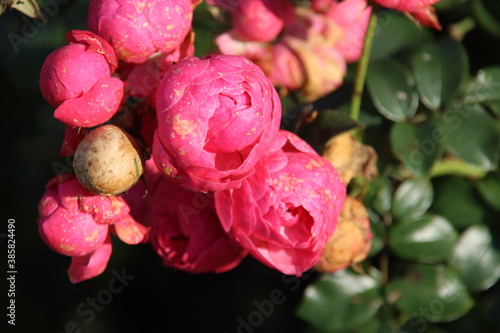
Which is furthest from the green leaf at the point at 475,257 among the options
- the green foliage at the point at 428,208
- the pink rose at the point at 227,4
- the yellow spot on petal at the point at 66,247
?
the yellow spot on petal at the point at 66,247

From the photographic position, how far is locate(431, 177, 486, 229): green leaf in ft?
4.00

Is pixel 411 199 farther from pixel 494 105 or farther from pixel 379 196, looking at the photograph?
pixel 494 105

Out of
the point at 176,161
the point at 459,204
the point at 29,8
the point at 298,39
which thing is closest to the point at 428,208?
the point at 459,204

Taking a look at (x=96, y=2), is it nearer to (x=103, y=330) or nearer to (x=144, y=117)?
(x=144, y=117)

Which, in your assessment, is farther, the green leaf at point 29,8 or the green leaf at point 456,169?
the green leaf at point 456,169

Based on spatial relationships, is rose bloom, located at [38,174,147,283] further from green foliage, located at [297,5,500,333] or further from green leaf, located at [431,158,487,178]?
green leaf, located at [431,158,487,178]

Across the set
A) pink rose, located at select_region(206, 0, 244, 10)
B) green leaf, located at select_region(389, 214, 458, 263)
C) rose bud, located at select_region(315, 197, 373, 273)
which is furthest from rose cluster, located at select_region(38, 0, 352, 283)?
green leaf, located at select_region(389, 214, 458, 263)

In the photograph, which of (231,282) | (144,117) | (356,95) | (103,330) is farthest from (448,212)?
(103,330)

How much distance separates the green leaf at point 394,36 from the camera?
1.28 m

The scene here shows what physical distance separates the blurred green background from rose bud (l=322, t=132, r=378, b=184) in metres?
0.05

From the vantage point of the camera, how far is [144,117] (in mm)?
831

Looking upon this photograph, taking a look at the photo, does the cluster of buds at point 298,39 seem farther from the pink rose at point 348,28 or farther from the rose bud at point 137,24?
the rose bud at point 137,24

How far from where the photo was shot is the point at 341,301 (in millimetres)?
1179

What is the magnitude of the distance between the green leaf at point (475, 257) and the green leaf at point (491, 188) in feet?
0.18
